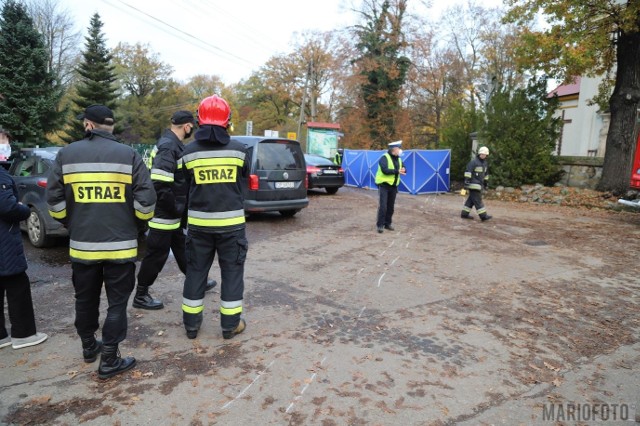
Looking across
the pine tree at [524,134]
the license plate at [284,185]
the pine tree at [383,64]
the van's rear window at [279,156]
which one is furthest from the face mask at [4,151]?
the pine tree at [383,64]

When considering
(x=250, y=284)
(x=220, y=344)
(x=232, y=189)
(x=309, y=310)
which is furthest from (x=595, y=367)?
(x=250, y=284)

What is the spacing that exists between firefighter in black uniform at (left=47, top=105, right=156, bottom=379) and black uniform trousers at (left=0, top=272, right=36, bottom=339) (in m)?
0.75

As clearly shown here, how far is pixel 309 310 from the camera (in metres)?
4.62

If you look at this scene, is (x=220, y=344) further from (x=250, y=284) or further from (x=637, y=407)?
(x=637, y=407)

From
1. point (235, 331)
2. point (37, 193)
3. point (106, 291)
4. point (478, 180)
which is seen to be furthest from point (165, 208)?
point (478, 180)

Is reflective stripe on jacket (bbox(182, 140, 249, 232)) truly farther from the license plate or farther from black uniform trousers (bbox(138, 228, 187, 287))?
the license plate

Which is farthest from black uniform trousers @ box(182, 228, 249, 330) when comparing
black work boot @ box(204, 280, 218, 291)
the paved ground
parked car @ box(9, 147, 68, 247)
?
parked car @ box(9, 147, 68, 247)

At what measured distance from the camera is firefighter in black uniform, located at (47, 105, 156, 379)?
3.07 meters

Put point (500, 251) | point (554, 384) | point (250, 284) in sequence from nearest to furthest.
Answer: point (554, 384)
point (250, 284)
point (500, 251)

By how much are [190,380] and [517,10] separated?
1683cm

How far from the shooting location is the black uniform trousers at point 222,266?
3.77m

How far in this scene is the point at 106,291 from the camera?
3152 mm

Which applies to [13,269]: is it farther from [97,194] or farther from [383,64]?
[383,64]

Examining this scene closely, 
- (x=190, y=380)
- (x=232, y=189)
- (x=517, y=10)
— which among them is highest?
(x=517, y=10)
